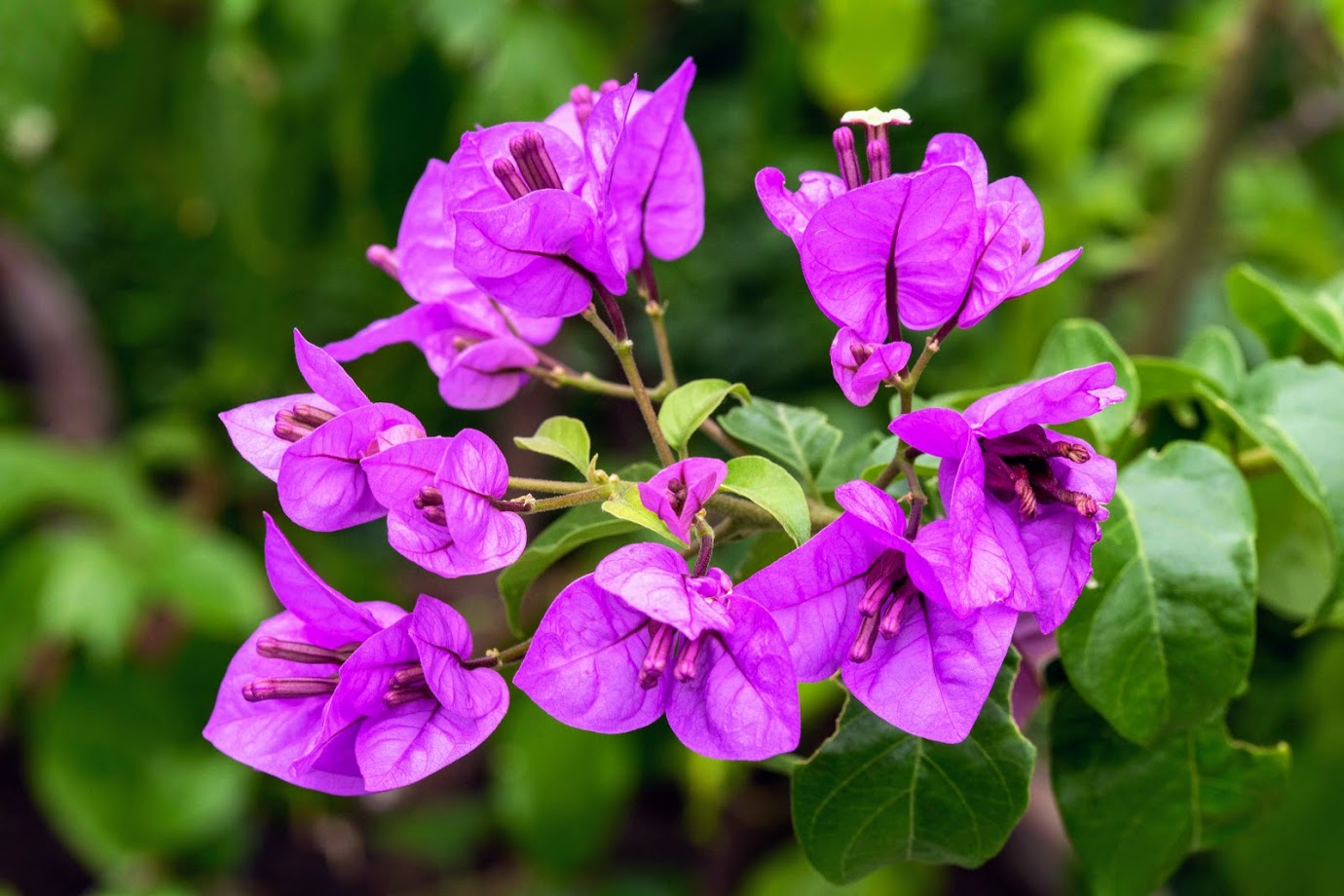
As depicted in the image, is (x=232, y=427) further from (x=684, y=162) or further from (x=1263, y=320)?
(x=1263, y=320)

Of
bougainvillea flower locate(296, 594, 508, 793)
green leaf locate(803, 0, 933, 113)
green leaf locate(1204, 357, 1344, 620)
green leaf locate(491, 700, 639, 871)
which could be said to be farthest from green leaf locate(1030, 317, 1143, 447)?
green leaf locate(491, 700, 639, 871)

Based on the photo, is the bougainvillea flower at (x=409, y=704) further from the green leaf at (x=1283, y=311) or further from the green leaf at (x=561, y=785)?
the green leaf at (x=561, y=785)

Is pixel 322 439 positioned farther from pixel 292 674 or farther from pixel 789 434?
pixel 789 434

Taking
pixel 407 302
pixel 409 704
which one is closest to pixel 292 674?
pixel 409 704

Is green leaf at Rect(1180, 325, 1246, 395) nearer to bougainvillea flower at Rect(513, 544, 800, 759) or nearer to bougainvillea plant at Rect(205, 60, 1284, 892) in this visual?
bougainvillea plant at Rect(205, 60, 1284, 892)

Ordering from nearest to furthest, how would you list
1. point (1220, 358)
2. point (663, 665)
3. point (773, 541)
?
point (663, 665) < point (773, 541) < point (1220, 358)

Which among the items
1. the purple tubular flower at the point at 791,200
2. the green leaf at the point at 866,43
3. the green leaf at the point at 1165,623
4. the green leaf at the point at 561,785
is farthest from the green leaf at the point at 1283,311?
the green leaf at the point at 561,785
